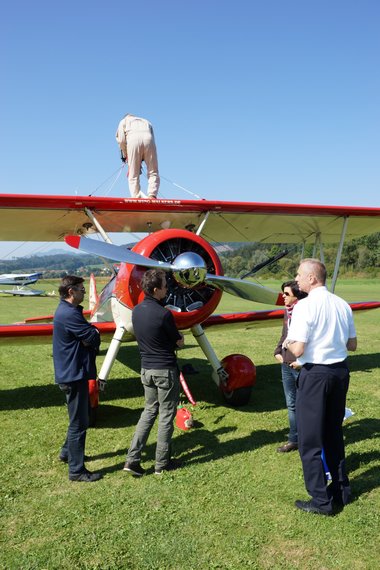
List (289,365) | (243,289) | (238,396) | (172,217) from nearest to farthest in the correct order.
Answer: (289,365), (243,289), (238,396), (172,217)

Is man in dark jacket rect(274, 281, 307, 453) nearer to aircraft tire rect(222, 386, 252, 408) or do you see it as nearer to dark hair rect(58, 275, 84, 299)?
aircraft tire rect(222, 386, 252, 408)

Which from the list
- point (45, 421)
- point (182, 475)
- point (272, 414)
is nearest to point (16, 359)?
A: point (45, 421)

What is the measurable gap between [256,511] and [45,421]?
3350 millimetres

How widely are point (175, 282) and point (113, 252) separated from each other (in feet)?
2.78

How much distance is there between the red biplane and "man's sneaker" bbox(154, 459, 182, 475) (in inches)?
73.4

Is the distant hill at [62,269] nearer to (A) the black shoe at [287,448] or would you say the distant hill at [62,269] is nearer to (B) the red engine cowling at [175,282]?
(B) the red engine cowling at [175,282]

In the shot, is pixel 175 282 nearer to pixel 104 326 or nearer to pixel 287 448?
pixel 104 326

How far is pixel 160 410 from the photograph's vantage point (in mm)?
4137

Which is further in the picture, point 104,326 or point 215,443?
point 104,326

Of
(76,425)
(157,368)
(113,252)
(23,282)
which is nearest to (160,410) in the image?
(157,368)

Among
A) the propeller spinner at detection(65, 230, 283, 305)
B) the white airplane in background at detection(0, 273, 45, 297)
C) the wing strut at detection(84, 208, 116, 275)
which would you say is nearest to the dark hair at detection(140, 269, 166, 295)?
the propeller spinner at detection(65, 230, 283, 305)

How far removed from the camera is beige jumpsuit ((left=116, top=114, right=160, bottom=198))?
278 inches

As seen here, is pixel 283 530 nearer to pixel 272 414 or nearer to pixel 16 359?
pixel 272 414

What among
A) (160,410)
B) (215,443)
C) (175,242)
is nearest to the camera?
(160,410)
